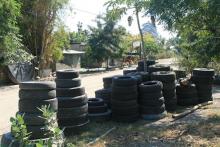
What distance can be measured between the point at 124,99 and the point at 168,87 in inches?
80.7

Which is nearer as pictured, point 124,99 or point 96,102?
point 124,99

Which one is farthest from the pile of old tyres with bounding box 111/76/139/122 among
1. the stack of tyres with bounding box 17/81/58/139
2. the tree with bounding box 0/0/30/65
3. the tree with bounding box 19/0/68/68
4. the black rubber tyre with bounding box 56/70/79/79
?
the tree with bounding box 19/0/68/68

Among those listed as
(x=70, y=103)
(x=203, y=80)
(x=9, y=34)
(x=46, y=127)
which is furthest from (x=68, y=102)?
(x=9, y=34)

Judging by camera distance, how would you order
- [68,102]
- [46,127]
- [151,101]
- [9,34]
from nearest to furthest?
[46,127] → [68,102] → [151,101] → [9,34]

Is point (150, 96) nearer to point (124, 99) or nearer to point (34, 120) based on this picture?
point (124, 99)

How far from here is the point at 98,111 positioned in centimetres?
Result: 1071

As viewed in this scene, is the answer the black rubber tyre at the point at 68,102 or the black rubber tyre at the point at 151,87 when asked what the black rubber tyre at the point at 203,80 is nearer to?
the black rubber tyre at the point at 151,87

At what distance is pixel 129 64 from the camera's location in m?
48.3

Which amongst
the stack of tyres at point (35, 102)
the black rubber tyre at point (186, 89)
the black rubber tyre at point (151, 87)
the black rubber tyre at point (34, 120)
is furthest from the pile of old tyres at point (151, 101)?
the black rubber tyre at point (34, 120)

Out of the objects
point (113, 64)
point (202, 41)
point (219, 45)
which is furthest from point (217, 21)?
point (113, 64)

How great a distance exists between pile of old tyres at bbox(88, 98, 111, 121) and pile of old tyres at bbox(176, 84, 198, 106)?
343 cm

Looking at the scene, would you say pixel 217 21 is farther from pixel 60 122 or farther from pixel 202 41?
pixel 60 122

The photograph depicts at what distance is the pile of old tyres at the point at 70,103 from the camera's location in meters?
9.16

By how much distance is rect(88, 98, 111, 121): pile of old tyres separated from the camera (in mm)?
10555
